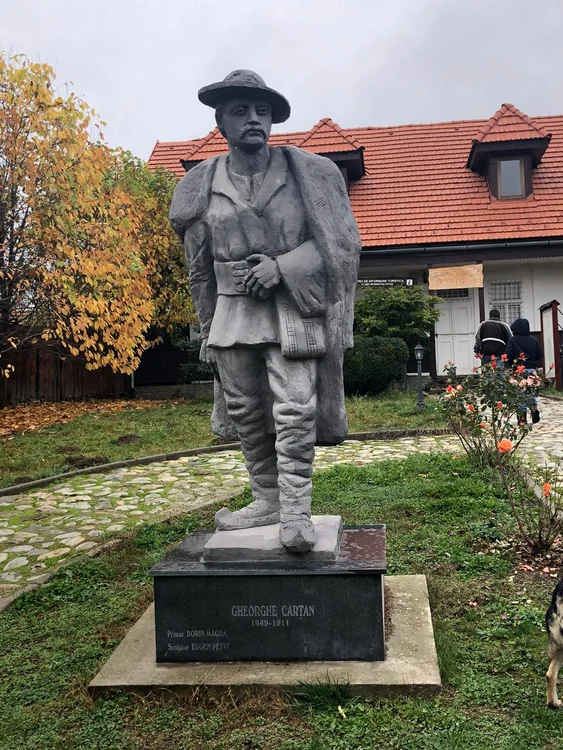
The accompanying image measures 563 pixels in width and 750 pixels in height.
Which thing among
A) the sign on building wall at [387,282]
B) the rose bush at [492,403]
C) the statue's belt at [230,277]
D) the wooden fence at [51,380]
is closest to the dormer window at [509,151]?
the sign on building wall at [387,282]

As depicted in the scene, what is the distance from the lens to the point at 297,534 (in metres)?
3.00

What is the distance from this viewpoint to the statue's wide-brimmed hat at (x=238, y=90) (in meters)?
3.09

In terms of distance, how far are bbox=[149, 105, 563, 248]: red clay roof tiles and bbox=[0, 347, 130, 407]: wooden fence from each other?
5.27 meters

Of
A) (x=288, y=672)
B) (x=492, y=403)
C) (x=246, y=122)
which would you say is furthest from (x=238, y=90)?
(x=492, y=403)

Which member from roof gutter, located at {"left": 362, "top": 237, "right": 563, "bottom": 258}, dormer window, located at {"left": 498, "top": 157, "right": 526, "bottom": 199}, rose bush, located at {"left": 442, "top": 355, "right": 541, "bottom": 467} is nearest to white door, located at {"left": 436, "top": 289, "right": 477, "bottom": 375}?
roof gutter, located at {"left": 362, "top": 237, "right": 563, "bottom": 258}

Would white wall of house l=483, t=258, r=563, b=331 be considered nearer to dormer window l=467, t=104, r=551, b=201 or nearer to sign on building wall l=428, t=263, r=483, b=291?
sign on building wall l=428, t=263, r=483, b=291

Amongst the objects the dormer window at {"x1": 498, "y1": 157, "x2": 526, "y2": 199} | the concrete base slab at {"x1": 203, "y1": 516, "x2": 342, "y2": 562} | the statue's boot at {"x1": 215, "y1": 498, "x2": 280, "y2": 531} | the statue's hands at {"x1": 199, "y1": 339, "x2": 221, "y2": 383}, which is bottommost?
the concrete base slab at {"x1": 203, "y1": 516, "x2": 342, "y2": 562}

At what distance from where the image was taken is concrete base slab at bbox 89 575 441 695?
9.05 feet

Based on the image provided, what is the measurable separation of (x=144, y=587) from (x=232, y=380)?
1.70 m

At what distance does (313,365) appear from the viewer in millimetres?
3203

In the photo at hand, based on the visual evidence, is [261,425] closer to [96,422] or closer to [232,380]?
[232,380]

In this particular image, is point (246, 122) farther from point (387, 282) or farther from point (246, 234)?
point (387, 282)

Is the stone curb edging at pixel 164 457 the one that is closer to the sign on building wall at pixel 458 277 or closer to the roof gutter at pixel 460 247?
the sign on building wall at pixel 458 277

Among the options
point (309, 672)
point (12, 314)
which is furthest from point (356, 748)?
point (12, 314)
